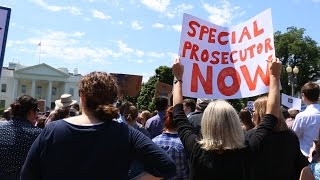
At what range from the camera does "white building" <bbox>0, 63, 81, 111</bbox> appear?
9844 cm

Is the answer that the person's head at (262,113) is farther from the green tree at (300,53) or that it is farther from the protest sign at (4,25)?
the green tree at (300,53)

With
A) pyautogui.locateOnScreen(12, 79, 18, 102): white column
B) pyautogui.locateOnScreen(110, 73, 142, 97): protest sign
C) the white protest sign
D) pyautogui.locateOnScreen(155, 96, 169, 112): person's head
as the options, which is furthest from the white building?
pyautogui.locateOnScreen(155, 96, 169, 112): person's head

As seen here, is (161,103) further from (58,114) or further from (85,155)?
(85,155)

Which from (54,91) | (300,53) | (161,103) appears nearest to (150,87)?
(300,53)

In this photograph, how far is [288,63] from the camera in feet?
227

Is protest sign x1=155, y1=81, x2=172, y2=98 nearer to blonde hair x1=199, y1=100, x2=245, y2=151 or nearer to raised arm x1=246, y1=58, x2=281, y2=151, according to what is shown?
raised arm x1=246, y1=58, x2=281, y2=151

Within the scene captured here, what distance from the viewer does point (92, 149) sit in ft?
8.67

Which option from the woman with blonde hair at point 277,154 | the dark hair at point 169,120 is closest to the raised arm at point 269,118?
the woman with blonde hair at point 277,154

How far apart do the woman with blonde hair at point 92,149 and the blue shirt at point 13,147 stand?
164 cm

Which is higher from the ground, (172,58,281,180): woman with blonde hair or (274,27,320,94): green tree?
(274,27,320,94): green tree

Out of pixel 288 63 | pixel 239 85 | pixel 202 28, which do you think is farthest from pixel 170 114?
pixel 288 63

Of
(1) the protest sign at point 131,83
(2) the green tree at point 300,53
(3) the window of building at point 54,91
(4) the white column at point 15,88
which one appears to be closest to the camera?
(1) the protest sign at point 131,83

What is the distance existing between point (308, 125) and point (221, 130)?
3.05 meters

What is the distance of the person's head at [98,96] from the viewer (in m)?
2.71
